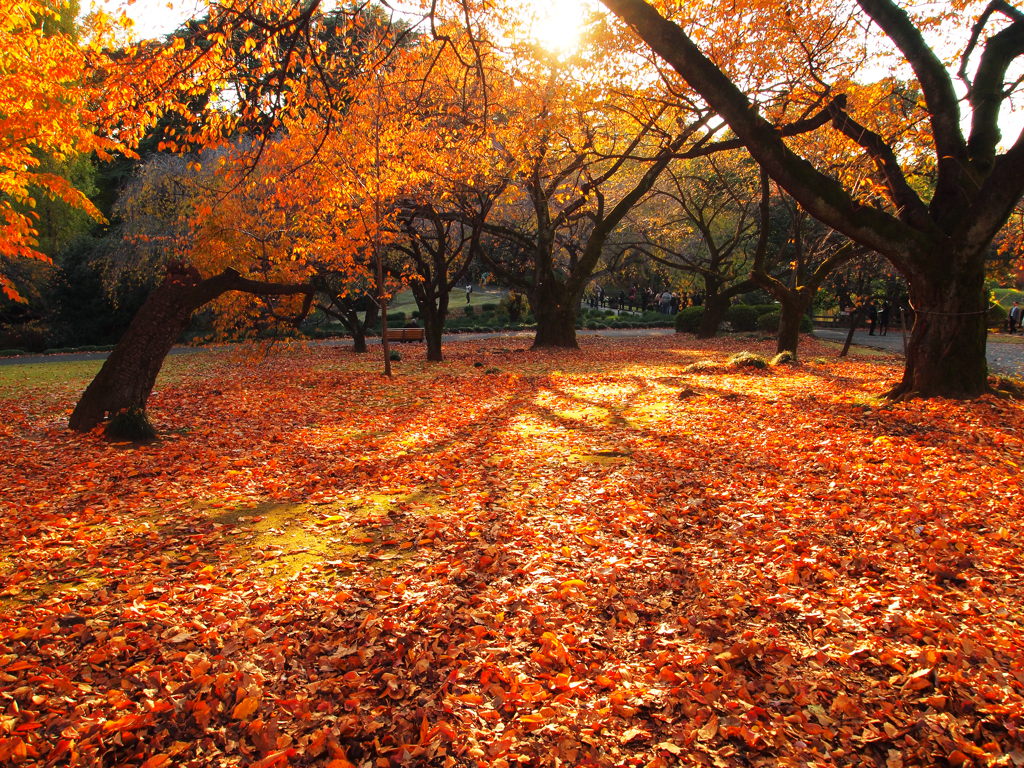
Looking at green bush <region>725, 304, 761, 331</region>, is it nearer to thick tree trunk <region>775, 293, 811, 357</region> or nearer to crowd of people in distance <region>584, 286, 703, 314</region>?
crowd of people in distance <region>584, 286, 703, 314</region>

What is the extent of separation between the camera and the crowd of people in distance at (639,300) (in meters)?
34.5

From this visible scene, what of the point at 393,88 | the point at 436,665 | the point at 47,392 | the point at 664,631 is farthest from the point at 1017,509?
the point at 47,392

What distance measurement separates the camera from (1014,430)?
588 centimetres

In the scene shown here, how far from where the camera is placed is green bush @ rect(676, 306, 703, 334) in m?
26.0

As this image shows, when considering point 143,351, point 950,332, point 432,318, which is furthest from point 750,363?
point 143,351

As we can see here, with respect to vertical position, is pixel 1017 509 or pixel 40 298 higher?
pixel 40 298

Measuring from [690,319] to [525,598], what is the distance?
24.4m

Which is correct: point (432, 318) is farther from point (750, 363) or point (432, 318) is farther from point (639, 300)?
point (639, 300)

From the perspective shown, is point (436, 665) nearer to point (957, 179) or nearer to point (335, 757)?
point (335, 757)

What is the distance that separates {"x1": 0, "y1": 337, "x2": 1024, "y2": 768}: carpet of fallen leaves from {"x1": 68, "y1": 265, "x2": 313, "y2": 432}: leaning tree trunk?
0.43 m

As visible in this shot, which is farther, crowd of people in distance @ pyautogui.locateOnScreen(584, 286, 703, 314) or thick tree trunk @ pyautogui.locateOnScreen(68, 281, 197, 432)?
crowd of people in distance @ pyautogui.locateOnScreen(584, 286, 703, 314)

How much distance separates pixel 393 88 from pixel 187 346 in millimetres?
16322

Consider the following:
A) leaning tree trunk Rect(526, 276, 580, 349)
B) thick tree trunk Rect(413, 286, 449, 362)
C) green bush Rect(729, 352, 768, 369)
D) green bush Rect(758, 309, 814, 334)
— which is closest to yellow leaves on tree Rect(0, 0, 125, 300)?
thick tree trunk Rect(413, 286, 449, 362)

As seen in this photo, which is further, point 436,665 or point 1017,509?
point 1017,509
